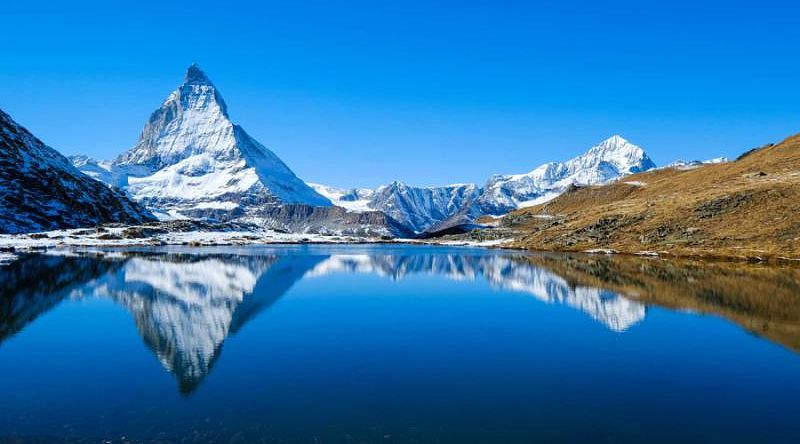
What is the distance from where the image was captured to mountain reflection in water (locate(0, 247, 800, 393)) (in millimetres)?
39312

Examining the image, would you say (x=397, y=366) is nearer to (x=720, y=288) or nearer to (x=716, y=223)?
(x=720, y=288)

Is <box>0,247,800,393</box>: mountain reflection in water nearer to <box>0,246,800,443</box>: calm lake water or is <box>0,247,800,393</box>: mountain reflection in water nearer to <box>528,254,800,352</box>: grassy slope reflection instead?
<box>528,254,800,352</box>: grassy slope reflection

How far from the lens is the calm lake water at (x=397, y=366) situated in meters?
20.9

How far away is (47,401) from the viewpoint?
76.9ft

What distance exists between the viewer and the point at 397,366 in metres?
30.4

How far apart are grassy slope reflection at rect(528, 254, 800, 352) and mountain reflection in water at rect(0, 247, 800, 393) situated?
13 cm

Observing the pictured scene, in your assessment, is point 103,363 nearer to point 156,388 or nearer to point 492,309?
point 156,388

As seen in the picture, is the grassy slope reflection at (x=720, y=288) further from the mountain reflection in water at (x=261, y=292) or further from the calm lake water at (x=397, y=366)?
the calm lake water at (x=397, y=366)

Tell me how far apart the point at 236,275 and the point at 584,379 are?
67.7 metres

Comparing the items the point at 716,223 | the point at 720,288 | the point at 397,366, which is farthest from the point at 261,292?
the point at 716,223

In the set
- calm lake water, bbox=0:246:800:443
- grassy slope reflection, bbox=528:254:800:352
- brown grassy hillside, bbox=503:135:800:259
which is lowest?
calm lake water, bbox=0:246:800:443

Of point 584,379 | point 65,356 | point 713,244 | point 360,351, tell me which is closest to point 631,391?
point 584,379

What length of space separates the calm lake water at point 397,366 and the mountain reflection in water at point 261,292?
0.39m

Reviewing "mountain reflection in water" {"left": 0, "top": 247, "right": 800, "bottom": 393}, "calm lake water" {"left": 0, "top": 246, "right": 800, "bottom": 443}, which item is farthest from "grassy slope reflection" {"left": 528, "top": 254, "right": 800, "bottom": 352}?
"calm lake water" {"left": 0, "top": 246, "right": 800, "bottom": 443}
